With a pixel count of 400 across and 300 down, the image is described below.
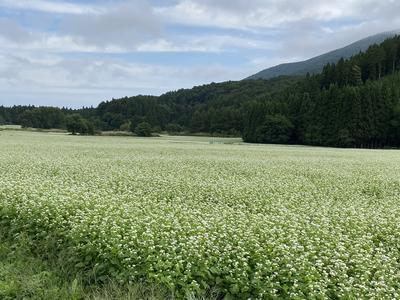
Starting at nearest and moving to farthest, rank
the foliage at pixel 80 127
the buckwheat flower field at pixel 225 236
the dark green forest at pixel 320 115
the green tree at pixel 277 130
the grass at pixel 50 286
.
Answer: the grass at pixel 50 286, the buckwheat flower field at pixel 225 236, the dark green forest at pixel 320 115, the green tree at pixel 277 130, the foliage at pixel 80 127

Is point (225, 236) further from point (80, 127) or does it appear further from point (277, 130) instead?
point (80, 127)

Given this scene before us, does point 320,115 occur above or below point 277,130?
above

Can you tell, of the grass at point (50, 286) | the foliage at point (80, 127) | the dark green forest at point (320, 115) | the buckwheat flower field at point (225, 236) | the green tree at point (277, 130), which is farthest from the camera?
the foliage at point (80, 127)

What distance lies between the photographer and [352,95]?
85.6m

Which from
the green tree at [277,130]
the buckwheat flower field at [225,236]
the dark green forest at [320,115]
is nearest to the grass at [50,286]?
the buckwheat flower field at [225,236]

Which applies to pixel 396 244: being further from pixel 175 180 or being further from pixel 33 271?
pixel 175 180

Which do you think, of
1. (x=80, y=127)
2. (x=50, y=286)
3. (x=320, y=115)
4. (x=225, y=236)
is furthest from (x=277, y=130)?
(x=50, y=286)

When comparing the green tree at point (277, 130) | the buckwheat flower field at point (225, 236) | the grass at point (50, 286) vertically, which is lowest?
the grass at point (50, 286)

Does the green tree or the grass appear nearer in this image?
the grass

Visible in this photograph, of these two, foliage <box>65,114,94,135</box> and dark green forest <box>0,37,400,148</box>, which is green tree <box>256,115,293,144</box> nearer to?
dark green forest <box>0,37,400,148</box>

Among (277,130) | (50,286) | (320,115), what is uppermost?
(320,115)

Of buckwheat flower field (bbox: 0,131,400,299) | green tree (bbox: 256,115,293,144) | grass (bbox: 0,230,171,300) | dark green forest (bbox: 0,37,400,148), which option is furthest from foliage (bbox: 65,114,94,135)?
grass (bbox: 0,230,171,300)

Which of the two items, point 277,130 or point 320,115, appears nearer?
point 320,115

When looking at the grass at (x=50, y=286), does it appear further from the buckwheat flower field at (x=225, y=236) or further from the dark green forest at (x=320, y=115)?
the dark green forest at (x=320, y=115)
